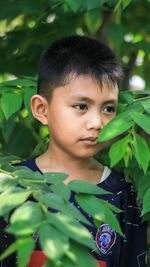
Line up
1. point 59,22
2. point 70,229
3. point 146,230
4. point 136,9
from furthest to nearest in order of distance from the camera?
point 136,9
point 59,22
point 146,230
point 70,229

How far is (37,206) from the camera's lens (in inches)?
39.1

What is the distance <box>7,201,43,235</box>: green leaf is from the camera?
0.89m

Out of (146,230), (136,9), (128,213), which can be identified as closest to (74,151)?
(128,213)

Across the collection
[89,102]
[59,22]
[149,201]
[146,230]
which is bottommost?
[146,230]

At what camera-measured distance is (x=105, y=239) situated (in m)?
1.62

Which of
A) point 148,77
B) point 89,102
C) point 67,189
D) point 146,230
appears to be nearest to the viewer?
point 67,189

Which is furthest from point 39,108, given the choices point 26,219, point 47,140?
point 26,219

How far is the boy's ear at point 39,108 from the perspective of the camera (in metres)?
1.78

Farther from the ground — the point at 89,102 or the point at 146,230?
the point at 89,102

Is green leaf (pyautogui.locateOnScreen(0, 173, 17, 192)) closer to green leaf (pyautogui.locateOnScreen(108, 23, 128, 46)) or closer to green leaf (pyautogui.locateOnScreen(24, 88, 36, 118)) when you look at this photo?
green leaf (pyautogui.locateOnScreen(24, 88, 36, 118))

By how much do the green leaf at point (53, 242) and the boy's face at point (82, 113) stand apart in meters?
0.71

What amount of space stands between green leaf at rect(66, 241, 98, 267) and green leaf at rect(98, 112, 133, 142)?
41 centimetres

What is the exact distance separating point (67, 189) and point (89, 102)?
56 cm

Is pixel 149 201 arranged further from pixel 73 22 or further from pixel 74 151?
pixel 73 22
